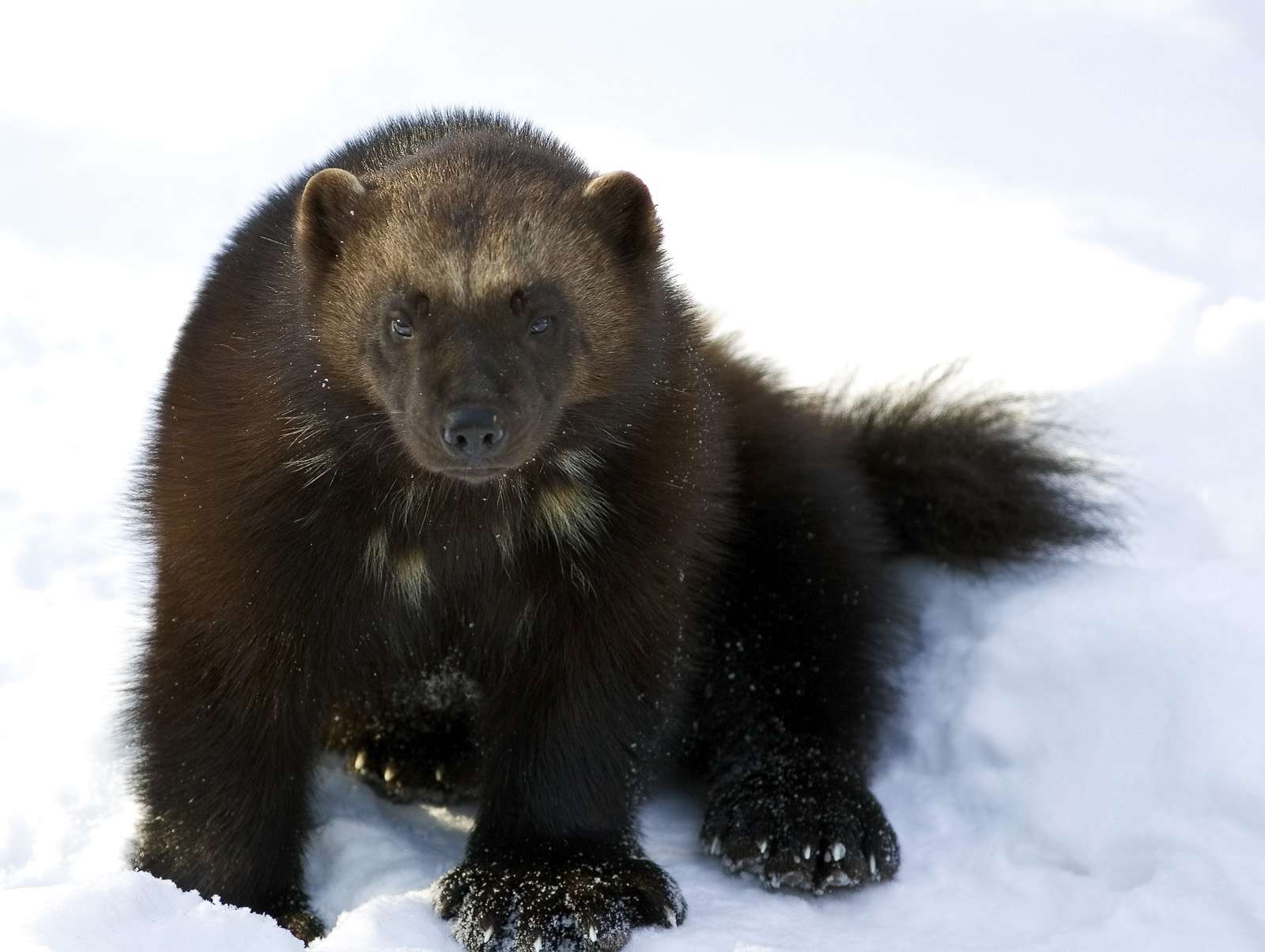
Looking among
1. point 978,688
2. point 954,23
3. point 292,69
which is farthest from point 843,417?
point 292,69

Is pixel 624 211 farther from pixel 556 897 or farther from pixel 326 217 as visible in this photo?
pixel 556 897

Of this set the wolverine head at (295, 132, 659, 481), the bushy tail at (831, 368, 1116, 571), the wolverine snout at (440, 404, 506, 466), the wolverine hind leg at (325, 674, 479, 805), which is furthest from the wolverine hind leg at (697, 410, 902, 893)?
the wolverine snout at (440, 404, 506, 466)

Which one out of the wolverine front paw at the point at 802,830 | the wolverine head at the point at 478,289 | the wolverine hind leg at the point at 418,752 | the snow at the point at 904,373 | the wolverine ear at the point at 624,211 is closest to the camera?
the wolverine head at the point at 478,289

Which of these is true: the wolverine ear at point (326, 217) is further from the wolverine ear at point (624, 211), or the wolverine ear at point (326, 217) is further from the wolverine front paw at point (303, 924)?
the wolverine front paw at point (303, 924)

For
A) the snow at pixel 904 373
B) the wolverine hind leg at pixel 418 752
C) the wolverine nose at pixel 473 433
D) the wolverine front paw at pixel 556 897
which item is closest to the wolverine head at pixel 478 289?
the wolverine nose at pixel 473 433

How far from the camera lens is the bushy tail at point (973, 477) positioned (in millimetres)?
4551

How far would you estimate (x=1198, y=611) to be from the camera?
154 inches

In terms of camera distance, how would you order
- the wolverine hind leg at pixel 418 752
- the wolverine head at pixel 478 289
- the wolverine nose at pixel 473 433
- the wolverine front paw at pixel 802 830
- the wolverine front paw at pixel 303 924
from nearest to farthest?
the wolverine nose at pixel 473 433 → the wolverine head at pixel 478 289 → the wolverine front paw at pixel 303 924 → the wolverine front paw at pixel 802 830 → the wolverine hind leg at pixel 418 752

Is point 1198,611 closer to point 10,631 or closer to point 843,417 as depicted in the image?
point 843,417

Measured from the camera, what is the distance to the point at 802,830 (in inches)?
144

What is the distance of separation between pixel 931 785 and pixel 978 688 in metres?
0.30

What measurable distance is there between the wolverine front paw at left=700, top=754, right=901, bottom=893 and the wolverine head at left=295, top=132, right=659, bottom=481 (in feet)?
3.99

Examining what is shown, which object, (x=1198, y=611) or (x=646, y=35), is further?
(x=646, y=35)

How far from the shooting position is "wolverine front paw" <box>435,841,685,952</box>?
311 cm
